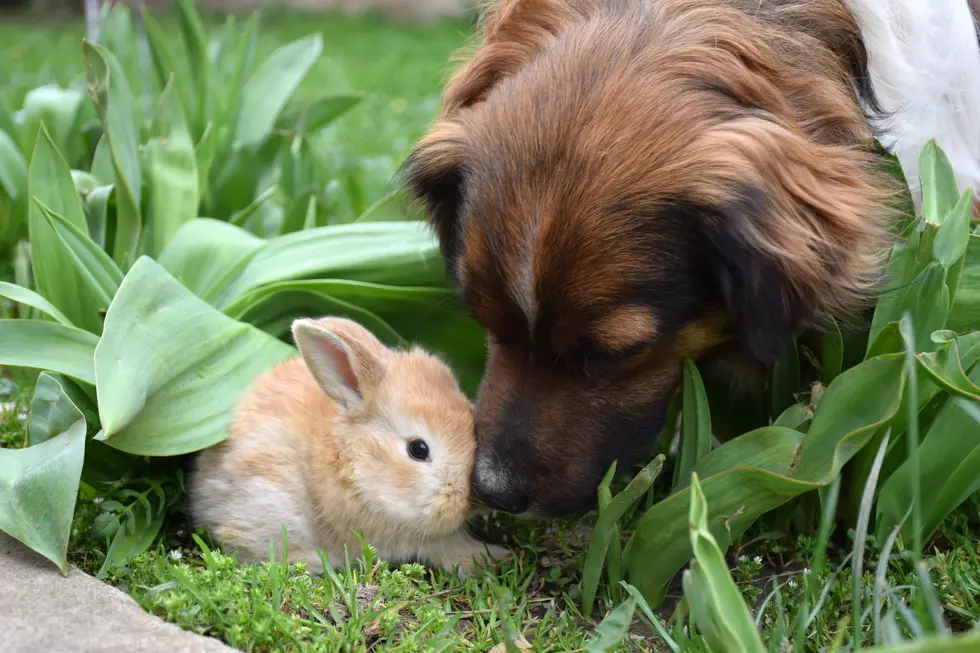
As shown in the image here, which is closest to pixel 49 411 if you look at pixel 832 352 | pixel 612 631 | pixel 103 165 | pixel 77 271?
pixel 77 271

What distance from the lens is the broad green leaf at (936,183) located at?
2.49 meters

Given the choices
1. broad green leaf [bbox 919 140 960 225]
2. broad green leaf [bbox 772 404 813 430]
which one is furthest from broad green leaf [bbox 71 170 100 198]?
broad green leaf [bbox 919 140 960 225]

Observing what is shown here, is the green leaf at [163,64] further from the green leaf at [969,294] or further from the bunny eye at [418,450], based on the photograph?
the green leaf at [969,294]

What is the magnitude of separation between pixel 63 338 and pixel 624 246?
5.18 ft

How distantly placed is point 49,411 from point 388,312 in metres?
1.13

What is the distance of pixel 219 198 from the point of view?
4.10 m

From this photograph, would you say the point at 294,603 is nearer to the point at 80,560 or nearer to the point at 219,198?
the point at 80,560

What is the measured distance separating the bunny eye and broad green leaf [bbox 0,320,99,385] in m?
0.89

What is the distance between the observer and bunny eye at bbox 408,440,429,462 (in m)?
2.60

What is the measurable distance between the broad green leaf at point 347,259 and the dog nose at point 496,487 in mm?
814

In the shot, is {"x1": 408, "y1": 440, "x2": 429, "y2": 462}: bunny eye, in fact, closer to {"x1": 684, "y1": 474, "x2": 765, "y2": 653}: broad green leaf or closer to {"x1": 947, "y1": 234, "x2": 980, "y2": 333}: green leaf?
{"x1": 684, "y1": 474, "x2": 765, "y2": 653}: broad green leaf

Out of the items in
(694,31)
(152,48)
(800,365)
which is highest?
(694,31)

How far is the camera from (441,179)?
2.96m

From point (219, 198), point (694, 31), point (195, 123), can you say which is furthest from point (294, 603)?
point (195, 123)
